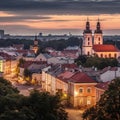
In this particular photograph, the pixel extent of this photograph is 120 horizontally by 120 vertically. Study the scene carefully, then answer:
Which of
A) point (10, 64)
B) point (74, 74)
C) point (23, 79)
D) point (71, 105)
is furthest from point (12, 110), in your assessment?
point (10, 64)

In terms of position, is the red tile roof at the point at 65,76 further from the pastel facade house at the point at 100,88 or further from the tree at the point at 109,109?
the tree at the point at 109,109

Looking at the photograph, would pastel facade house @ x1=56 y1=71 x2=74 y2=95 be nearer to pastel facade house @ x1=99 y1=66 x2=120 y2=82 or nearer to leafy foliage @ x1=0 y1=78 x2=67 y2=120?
pastel facade house @ x1=99 y1=66 x2=120 y2=82

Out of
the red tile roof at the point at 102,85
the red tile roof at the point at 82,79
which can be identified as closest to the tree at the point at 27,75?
the red tile roof at the point at 82,79

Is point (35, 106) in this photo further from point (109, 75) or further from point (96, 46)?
point (96, 46)

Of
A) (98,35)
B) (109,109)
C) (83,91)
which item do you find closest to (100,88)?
(83,91)

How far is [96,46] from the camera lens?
116500 mm

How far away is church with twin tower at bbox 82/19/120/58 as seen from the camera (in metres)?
115

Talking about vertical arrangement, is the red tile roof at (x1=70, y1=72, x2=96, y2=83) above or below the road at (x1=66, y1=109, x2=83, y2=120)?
above

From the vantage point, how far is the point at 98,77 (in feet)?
183

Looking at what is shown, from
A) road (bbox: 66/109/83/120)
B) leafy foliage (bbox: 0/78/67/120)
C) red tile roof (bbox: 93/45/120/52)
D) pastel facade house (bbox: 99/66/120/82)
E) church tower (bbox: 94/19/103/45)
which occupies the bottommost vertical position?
road (bbox: 66/109/83/120)

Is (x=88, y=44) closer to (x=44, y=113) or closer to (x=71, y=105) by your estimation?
(x=71, y=105)

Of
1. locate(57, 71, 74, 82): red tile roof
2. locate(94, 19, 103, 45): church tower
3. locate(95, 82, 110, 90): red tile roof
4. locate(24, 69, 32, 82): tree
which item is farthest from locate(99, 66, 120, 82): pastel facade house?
locate(94, 19, 103, 45): church tower

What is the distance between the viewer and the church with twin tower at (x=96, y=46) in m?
115

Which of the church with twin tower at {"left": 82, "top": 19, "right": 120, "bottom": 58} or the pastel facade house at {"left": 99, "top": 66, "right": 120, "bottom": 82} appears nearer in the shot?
the pastel facade house at {"left": 99, "top": 66, "right": 120, "bottom": 82}
